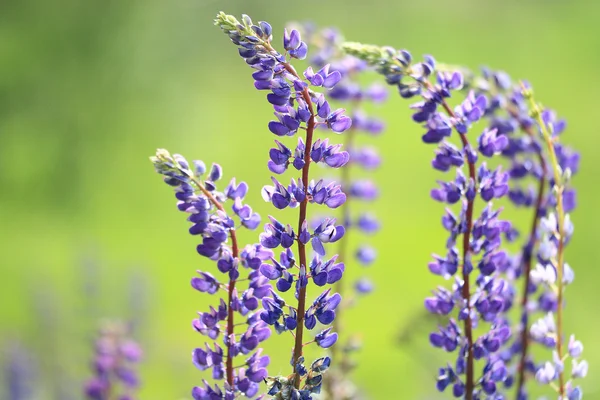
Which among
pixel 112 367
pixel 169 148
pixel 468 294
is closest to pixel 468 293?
pixel 468 294

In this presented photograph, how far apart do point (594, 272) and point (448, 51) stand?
1.46 m

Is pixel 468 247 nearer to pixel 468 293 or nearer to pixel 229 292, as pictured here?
pixel 468 293

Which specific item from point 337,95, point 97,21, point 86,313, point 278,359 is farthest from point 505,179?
point 97,21

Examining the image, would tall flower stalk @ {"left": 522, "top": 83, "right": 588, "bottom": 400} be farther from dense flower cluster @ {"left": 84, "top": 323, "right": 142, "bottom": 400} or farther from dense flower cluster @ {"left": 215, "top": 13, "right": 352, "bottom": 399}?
dense flower cluster @ {"left": 84, "top": 323, "right": 142, "bottom": 400}

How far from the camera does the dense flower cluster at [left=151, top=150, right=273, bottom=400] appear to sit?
51 cm

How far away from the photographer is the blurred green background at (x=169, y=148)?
177 cm

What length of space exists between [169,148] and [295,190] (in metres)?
2.60

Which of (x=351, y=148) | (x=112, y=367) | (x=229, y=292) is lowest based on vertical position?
(x=112, y=367)

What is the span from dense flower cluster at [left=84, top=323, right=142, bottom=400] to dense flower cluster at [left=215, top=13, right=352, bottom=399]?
0.86 ft

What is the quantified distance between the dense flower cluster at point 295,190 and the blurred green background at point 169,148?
0.44 metres

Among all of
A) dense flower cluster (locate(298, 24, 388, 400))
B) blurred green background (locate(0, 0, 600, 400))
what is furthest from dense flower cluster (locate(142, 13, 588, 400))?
blurred green background (locate(0, 0, 600, 400))

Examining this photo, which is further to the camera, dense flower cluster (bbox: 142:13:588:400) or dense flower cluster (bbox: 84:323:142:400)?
dense flower cluster (bbox: 84:323:142:400)

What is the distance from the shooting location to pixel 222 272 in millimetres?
507

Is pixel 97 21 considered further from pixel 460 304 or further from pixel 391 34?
pixel 460 304
